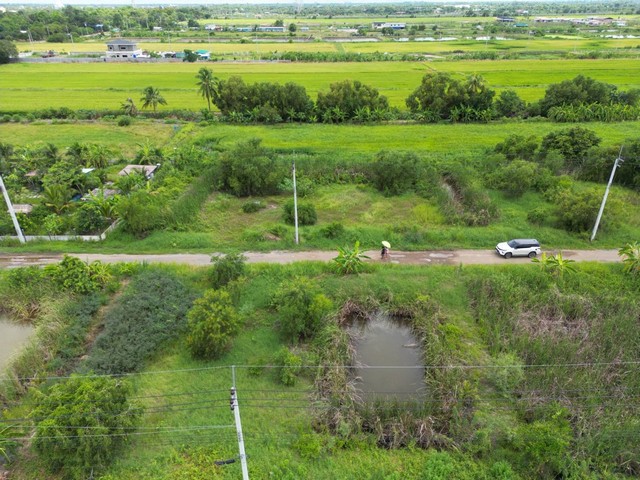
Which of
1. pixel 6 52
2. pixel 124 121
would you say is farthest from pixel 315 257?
pixel 6 52

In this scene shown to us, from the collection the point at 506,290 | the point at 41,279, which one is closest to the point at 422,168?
the point at 506,290

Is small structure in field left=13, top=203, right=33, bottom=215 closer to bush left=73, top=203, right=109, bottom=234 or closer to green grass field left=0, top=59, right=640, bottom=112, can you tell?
bush left=73, top=203, right=109, bottom=234

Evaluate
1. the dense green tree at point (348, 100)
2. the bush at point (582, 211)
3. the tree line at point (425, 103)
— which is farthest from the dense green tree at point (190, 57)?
the bush at point (582, 211)

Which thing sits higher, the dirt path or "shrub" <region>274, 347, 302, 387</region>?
the dirt path

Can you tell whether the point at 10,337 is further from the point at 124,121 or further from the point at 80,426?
the point at 124,121

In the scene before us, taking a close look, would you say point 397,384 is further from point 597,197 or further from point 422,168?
point 422,168

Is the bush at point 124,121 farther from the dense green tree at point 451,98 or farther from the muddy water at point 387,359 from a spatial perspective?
the muddy water at point 387,359

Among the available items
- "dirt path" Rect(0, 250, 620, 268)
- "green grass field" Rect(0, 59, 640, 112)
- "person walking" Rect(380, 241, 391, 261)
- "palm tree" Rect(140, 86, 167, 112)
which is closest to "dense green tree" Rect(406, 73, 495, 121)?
"green grass field" Rect(0, 59, 640, 112)
